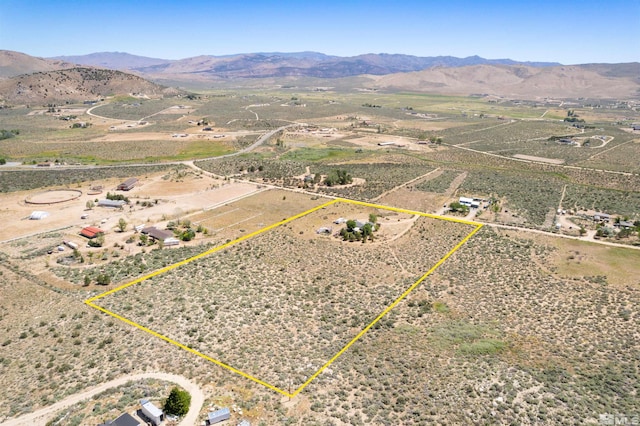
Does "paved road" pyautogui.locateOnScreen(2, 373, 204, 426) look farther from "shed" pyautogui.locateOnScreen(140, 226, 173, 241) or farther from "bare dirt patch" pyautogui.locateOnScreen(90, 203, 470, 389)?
"shed" pyautogui.locateOnScreen(140, 226, 173, 241)

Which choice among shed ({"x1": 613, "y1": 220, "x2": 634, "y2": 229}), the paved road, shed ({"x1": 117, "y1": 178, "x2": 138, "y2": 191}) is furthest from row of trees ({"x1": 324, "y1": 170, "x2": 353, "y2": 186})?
the paved road

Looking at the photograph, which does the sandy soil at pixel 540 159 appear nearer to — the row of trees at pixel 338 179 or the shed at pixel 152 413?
the row of trees at pixel 338 179

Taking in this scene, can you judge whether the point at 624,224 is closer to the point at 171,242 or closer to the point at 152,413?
the point at 171,242

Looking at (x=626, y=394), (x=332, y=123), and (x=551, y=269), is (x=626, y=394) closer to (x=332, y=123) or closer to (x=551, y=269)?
(x=551, y=269)

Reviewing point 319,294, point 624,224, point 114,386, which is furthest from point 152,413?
point 624,224

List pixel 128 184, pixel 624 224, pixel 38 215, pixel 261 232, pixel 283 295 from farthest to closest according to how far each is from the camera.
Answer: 1. pixel 128 184
2. pixel 38 215
3. pixel 624 224
4. pixel 261 232
5. pixel 283 295

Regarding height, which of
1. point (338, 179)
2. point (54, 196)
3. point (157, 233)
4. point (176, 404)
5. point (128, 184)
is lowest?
point (176, 404)

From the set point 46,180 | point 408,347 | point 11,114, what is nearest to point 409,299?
point 408,347
